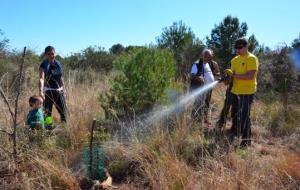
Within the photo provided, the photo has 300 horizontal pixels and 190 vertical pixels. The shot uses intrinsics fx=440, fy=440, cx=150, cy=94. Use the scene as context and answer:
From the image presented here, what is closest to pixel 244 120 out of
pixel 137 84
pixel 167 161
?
pixel 137 84

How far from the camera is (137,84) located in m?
7.44

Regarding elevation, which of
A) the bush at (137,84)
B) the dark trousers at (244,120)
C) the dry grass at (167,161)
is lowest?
the dry grass at (167,161)

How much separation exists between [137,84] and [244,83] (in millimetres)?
1806

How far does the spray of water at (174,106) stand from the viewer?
6.72 metres

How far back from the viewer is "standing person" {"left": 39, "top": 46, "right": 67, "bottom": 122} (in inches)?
294

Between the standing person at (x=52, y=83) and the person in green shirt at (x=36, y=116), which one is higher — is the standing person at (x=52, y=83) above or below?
above

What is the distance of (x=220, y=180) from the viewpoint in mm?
4441

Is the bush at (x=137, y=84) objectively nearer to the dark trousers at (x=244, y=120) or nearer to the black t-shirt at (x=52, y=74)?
the black t-shirt at (x=52, y=74)

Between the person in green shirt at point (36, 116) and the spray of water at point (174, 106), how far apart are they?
1532mm

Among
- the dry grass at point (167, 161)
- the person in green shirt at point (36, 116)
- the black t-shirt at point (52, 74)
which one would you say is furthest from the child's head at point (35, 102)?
the black t-shirt at point (52, 74)

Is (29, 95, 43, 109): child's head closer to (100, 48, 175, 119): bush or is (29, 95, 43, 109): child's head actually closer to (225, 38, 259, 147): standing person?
(100, 48, 175, 119): bush

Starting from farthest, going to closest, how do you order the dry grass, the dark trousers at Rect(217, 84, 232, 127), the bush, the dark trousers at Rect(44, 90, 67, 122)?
the dark trousers at Rect(44, 90, 67, 122) → the bush → the dark trousers at Rect(217, 84, 232, 127) → the dry grass

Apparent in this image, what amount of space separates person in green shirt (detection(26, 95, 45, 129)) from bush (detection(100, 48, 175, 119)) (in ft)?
4.13

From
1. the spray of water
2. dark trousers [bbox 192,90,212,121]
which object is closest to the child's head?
the spray of water
